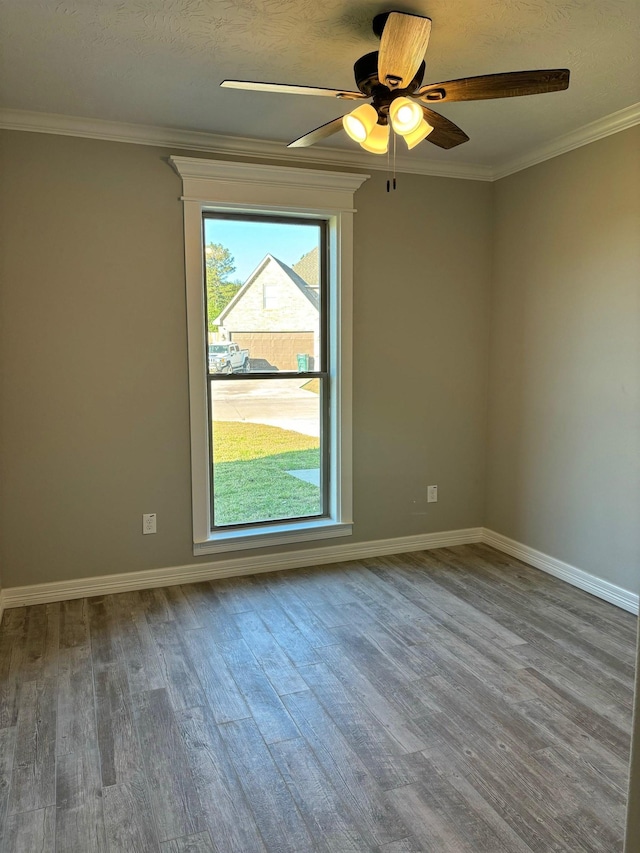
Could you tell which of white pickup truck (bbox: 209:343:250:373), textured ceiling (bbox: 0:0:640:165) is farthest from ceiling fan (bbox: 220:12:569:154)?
white pickup truck (bbox: 209:343:250:373)

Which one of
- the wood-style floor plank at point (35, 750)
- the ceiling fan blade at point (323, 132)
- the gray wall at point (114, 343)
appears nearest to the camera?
the wood-style floor plank at point (35, 750)

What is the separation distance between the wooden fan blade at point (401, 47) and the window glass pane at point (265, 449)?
2.08 meters

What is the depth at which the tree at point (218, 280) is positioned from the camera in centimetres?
363

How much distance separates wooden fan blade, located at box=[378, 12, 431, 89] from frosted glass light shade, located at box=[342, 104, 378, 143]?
0.36 feet

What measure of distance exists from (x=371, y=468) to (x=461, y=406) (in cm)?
Result: 82

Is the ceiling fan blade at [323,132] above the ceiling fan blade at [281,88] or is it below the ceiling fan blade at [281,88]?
below

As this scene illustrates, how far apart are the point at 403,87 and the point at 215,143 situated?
5.44 ft

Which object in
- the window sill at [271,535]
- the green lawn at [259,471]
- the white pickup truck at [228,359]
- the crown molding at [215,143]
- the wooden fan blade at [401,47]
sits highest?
the crown molding at [215,143]

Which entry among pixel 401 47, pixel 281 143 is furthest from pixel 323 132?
pixel 281 143

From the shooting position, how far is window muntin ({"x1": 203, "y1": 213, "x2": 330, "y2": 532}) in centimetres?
369

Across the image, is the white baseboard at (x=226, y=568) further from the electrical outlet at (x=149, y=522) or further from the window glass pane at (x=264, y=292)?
the window glass pane at (x=264, y=292)

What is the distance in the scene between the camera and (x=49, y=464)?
3291 millimetres

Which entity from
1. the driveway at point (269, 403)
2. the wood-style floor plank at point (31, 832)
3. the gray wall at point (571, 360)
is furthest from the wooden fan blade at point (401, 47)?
the wood-style floor plank at point (31, 832)

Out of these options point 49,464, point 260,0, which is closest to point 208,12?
point 260,0
